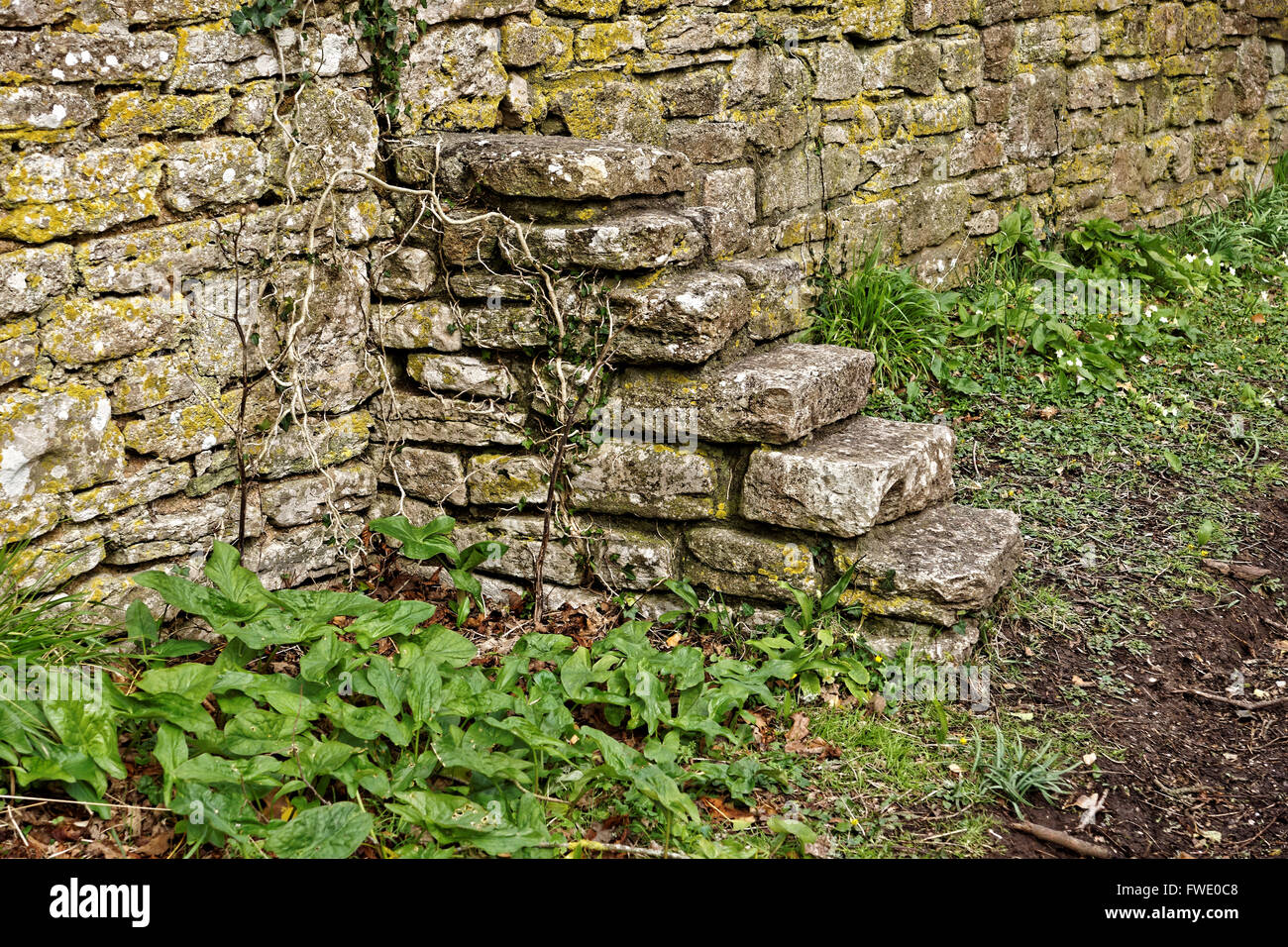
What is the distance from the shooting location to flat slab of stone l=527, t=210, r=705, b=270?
3141mm

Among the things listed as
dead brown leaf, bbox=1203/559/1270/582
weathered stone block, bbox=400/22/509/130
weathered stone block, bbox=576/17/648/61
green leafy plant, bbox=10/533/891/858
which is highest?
weathered stone block, bbox=576/17/648/61

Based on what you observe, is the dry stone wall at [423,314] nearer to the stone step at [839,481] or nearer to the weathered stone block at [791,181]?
the stone step at [839,481]

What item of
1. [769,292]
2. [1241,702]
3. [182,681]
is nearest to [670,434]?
[769,292]

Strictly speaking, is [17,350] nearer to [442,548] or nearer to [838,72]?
[442,548]

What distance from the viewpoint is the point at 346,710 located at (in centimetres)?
248

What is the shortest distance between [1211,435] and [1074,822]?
252cm

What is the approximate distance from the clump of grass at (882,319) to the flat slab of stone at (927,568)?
1.37m

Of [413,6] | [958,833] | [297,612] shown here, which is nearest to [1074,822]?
[958,833]

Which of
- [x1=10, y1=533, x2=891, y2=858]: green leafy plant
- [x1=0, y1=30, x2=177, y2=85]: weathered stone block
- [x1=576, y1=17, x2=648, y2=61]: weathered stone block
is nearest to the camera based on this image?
[x1=10, y1=533, x2=891, y2=858]: green leafy plant

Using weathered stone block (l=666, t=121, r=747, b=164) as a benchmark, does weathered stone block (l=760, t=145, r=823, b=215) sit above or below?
below

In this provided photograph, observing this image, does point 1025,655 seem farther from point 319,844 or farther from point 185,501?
point 185,501

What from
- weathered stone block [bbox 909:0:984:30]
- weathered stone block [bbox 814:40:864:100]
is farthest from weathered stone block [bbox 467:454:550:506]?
weathered stone block [bbox 909:0:984:30]

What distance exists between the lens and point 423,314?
339 cm

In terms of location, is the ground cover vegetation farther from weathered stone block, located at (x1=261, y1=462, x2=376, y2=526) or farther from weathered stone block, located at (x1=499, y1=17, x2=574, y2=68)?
weathered stone block, located at (x1=499, y1=17, x2=574, y2=68)
